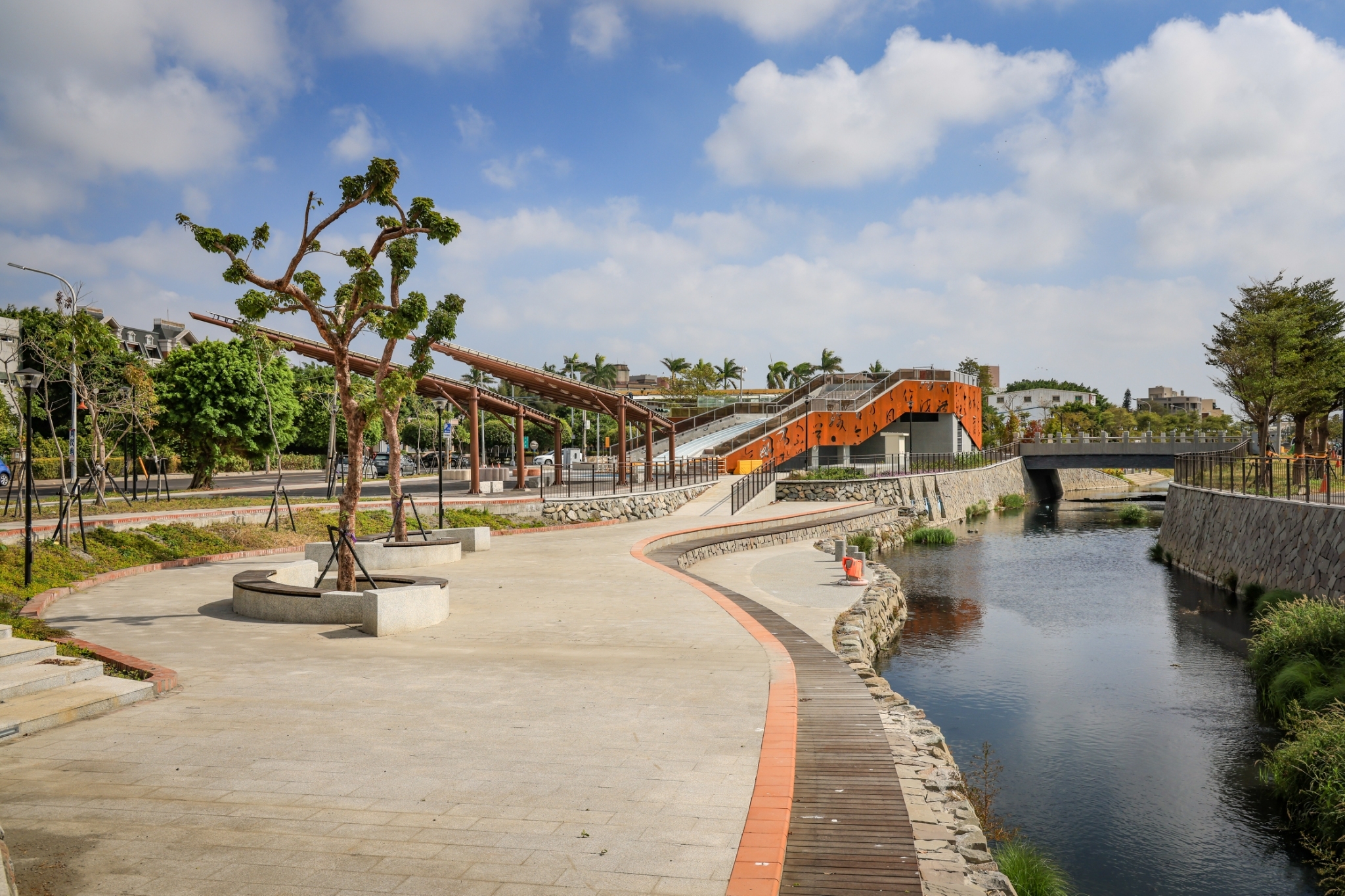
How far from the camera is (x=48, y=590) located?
42.2 ft

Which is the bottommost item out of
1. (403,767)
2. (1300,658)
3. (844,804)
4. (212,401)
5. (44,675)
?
(1300,658)

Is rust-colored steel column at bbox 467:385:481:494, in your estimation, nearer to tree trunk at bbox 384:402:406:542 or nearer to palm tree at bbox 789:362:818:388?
tree trunk at bbox 384:402:406:542

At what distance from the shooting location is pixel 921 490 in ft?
143

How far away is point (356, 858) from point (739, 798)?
7.73 ft

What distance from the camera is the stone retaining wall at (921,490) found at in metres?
39.5

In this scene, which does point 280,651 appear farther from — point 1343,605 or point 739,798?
point 1343,605

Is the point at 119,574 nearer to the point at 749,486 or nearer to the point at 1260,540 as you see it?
the point at 749,486

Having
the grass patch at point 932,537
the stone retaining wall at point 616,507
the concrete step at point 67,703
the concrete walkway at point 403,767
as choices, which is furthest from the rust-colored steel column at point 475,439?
the concrete step at point 67,703

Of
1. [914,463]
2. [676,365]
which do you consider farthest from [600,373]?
[914,463]

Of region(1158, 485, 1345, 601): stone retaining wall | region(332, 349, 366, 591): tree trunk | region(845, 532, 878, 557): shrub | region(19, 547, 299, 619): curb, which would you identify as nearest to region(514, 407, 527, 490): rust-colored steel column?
region(845, 532, 878, 557): shrub

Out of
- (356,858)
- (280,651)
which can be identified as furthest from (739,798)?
(280,651)

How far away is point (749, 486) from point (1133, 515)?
77.0ft

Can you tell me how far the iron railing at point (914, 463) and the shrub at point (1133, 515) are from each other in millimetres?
8533

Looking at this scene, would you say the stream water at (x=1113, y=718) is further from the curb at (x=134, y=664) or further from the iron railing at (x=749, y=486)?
the iron railing at (x=749, y=486)
